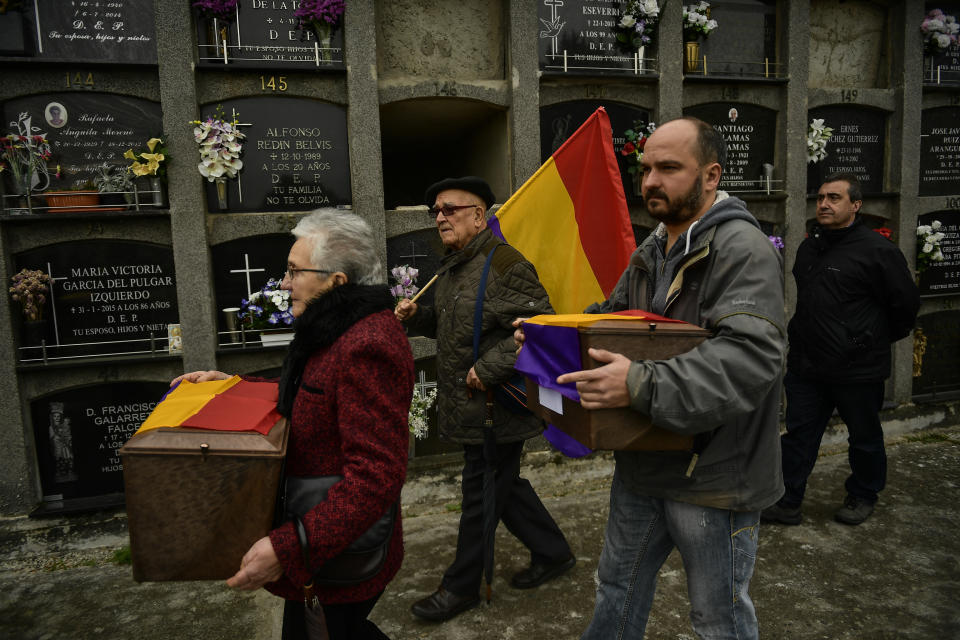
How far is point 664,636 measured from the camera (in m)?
2.66

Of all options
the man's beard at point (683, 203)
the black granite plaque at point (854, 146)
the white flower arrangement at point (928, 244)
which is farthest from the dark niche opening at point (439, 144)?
the white flower arrangement at point (928, 244)

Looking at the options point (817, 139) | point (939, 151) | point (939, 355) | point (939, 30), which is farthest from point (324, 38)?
point (939, 355)

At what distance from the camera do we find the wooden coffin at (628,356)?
142 cm

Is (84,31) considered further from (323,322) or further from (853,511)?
(853,511)

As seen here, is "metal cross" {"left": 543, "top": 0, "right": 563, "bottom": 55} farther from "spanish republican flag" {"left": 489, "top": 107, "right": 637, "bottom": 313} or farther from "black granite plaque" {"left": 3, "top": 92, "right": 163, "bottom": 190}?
"black granite plaque" {"left": 3, "top": 92, "right": 163, "bottom": 190}

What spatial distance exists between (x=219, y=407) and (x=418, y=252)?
2.92 metres

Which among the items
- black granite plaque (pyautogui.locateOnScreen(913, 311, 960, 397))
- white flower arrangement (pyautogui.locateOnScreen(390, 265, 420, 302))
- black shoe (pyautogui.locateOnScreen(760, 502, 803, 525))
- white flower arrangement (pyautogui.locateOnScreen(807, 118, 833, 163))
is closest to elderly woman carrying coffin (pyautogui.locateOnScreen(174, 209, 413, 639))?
white flower arrangement (pyautogui.locateOnScreen(390, 265, 420, 302))

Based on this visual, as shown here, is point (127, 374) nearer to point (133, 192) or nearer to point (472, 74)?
point (133, 192)

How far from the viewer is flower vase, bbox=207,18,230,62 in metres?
3.85

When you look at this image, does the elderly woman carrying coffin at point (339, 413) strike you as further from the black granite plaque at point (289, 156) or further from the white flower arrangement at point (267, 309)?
the black granite plaque at point (289, 156)

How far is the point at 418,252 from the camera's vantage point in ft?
14.4

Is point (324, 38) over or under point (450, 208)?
over

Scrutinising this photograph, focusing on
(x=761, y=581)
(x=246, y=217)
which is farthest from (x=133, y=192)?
(x=761, y=581)

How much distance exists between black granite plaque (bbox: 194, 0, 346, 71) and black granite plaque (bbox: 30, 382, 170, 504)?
225 centimetres
